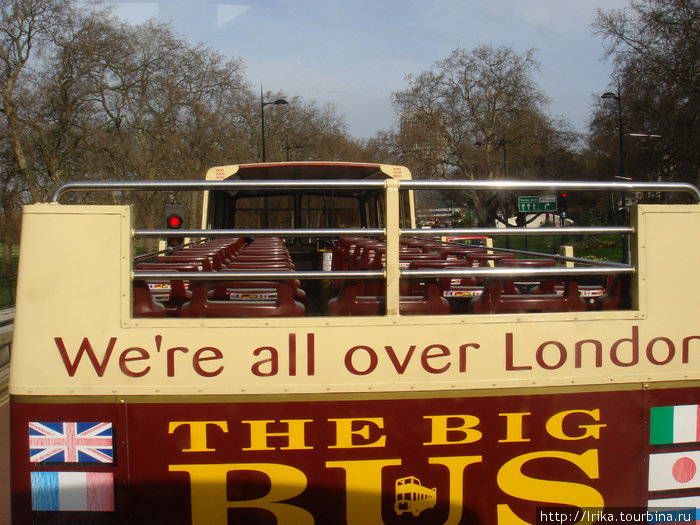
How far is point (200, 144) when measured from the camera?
2978cm

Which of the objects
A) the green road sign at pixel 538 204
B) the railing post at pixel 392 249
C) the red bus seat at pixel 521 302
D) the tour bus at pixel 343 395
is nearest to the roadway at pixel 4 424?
the tour bus at pixel 343 395

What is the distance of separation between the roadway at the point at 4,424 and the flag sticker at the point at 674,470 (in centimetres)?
447

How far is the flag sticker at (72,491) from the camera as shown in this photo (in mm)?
2127

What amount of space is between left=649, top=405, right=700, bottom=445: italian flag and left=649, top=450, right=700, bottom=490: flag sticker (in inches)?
2.0

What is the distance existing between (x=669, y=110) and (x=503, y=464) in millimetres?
30087

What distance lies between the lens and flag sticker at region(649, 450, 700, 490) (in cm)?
228

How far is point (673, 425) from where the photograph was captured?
7.55 feet

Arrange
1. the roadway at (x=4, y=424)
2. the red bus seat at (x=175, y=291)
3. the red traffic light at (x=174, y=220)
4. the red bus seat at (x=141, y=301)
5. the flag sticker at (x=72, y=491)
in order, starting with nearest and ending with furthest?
the flag sticker at (x=72, y=491)
the red bus seat at (x=141, y=301)
the red bus seat at (x=175, y=291)
the roadway at (x=4, y=424)
the red traffic light at (x=174, y=220)

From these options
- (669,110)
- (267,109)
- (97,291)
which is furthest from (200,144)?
(97,291)

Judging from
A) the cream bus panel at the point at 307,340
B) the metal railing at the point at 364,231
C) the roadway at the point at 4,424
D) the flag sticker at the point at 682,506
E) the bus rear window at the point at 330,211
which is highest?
the bus rear window at the point at 330,211

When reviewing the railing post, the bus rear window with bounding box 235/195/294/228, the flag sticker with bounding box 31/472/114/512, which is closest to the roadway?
the flag sticker with bounding box 31/472/114/512

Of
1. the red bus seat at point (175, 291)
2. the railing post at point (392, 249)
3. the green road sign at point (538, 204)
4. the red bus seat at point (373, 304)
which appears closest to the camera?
the railing post at point (392, 249)

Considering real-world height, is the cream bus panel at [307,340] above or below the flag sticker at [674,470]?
above

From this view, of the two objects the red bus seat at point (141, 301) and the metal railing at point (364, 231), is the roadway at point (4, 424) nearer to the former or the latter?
the red bus seat at point (141, 301)
